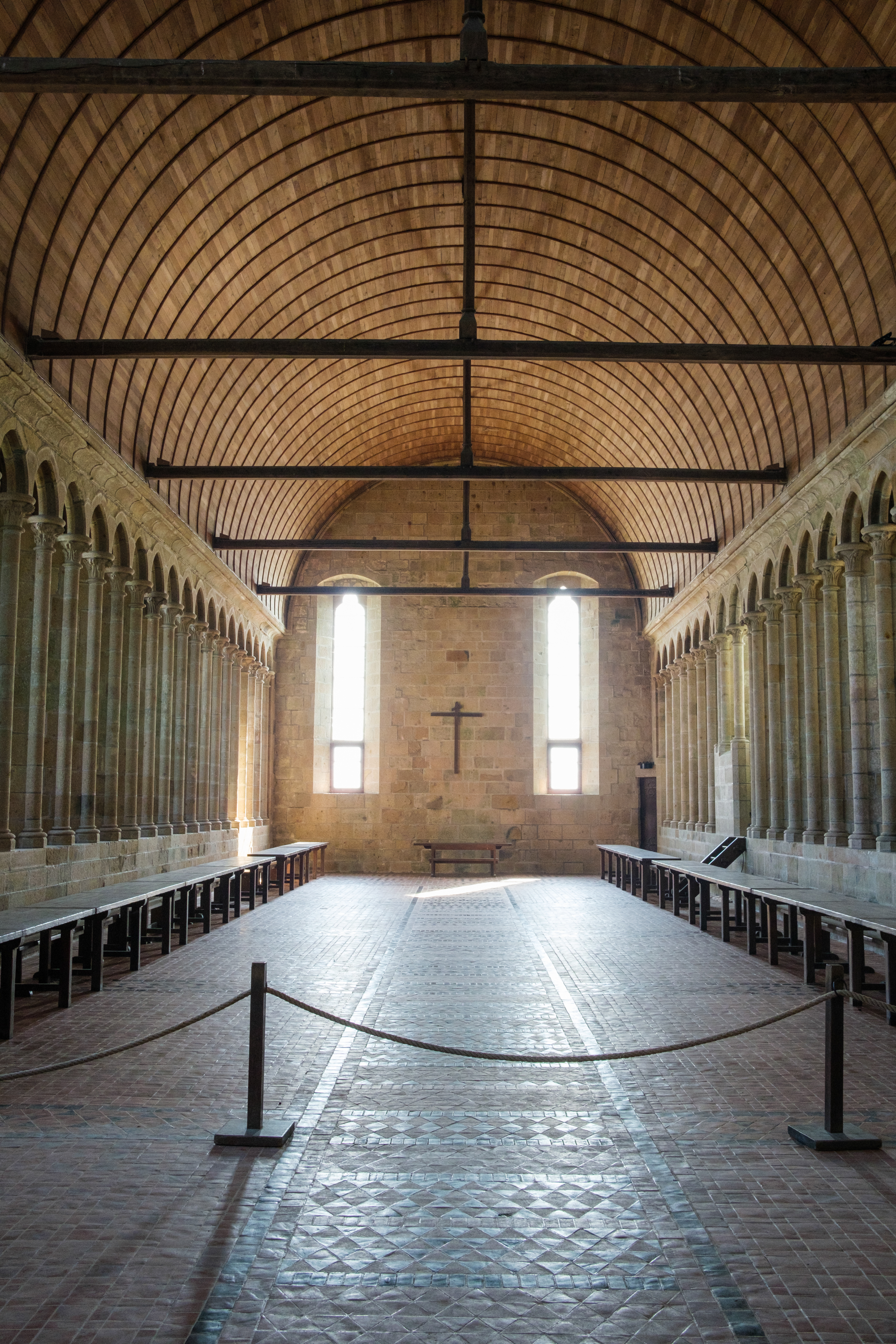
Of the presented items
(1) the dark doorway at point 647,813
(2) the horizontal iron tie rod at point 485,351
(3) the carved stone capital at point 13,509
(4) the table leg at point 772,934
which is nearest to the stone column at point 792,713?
(4) the table leg at point 772,934

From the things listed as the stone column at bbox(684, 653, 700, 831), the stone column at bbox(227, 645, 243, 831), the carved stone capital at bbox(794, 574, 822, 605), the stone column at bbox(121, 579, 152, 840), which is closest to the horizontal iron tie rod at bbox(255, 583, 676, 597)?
the stone column at bbox(227, 645, 243, 831)

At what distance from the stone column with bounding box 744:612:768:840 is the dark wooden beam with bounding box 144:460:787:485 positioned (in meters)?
2.87

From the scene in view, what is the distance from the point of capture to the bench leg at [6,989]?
8.18 m

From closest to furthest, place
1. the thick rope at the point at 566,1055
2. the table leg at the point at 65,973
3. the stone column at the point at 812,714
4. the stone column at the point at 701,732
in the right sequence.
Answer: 1. the thick rope at the point at 566,1055
2. the table leg at the point at 65,973
3. the stone column at the point at 812,714
4. the stone column at the point at 701,732

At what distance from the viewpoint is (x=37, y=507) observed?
12.7 metres

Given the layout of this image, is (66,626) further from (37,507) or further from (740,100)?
(740,100)

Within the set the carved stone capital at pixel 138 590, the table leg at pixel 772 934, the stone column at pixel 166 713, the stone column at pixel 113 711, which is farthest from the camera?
the stone column at pixel 166 713

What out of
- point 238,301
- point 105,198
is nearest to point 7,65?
point 105,198

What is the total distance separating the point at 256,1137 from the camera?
19.2 feet

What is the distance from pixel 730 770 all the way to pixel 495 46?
12219 millimetres

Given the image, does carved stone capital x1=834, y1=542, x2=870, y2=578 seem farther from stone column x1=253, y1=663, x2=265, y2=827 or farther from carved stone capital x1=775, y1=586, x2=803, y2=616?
stone column x1=253, y1=663, x2=265, y2=827

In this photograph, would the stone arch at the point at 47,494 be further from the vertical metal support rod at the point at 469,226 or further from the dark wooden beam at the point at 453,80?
the dark wooden beam at the point at 453,80

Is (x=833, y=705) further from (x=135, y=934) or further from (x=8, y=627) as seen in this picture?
(x=8, y=627)

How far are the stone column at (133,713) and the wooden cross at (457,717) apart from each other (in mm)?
11230
